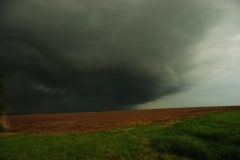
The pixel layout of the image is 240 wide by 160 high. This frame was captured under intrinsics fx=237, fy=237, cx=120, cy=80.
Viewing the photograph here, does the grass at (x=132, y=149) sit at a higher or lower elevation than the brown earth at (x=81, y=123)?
lower

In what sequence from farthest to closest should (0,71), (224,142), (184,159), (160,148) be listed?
1. (0,71)
2. (224,142)
3. (160,148)
4. (184,159)

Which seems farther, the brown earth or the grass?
the brown earth

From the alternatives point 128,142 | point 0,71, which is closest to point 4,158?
point 128,142

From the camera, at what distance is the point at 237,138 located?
882 inches

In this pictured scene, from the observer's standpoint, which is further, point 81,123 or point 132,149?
point 81,123

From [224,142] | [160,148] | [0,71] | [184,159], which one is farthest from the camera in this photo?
[0,71]

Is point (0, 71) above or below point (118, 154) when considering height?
above

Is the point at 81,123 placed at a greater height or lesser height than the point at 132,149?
greater

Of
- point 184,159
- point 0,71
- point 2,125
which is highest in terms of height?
point 0,71

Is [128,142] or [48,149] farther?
[128,142]

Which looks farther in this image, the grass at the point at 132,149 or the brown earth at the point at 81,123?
the brown earth at the point at 81,123

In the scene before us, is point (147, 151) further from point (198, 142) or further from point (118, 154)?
point (198, 142)

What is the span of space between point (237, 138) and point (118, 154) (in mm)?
11604

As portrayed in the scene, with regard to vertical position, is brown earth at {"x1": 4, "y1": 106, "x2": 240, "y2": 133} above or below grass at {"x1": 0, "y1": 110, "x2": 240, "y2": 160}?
above
